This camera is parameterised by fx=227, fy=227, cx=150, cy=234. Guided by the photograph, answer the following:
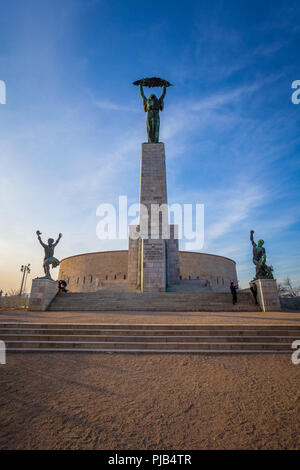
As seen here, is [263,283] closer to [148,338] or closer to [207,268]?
[148,338]

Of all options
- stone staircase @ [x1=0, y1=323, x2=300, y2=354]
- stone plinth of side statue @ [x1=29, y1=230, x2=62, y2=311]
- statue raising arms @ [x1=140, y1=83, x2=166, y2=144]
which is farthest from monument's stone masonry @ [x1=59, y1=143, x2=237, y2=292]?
stone staircase @ [x1=0, y1=323, x2=300, y2=354]

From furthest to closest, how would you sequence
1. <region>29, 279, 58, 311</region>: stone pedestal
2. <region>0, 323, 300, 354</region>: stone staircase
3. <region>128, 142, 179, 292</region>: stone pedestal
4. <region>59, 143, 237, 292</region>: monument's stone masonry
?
<region>59, 143, 237, 292</region>: monument's stone masonry, <region>128, 142, 179, 292</region>: stone pedestal, <region>29, 279, 58, 311</region>: stone pedestal, <region>0, 323, 300, 354</region>: stone staircase

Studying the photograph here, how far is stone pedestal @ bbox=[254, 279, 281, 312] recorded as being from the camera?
1123cm

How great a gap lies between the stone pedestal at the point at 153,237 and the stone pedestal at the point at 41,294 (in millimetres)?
6300

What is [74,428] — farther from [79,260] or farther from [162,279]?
[79,260]

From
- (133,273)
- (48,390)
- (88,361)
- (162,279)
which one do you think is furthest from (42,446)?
(133,273)

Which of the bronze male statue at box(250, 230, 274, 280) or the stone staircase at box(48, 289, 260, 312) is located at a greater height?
the bronze male statue at box(250, 230, 274, 280)

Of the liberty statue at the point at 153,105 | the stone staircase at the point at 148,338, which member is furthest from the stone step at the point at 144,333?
the liberty statue at the point at 153,105

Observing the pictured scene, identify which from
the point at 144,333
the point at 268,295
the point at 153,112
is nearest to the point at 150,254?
the point at 268,295

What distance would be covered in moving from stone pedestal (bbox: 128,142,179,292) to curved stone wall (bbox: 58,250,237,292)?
358 inches

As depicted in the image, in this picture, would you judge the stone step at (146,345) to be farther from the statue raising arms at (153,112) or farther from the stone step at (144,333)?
the statue raising arms at (153,112)

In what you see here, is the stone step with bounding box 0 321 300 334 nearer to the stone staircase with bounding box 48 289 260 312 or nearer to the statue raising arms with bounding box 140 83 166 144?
the stone staircase with bounding box 48 289 260 312

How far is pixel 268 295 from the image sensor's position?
1148cm
